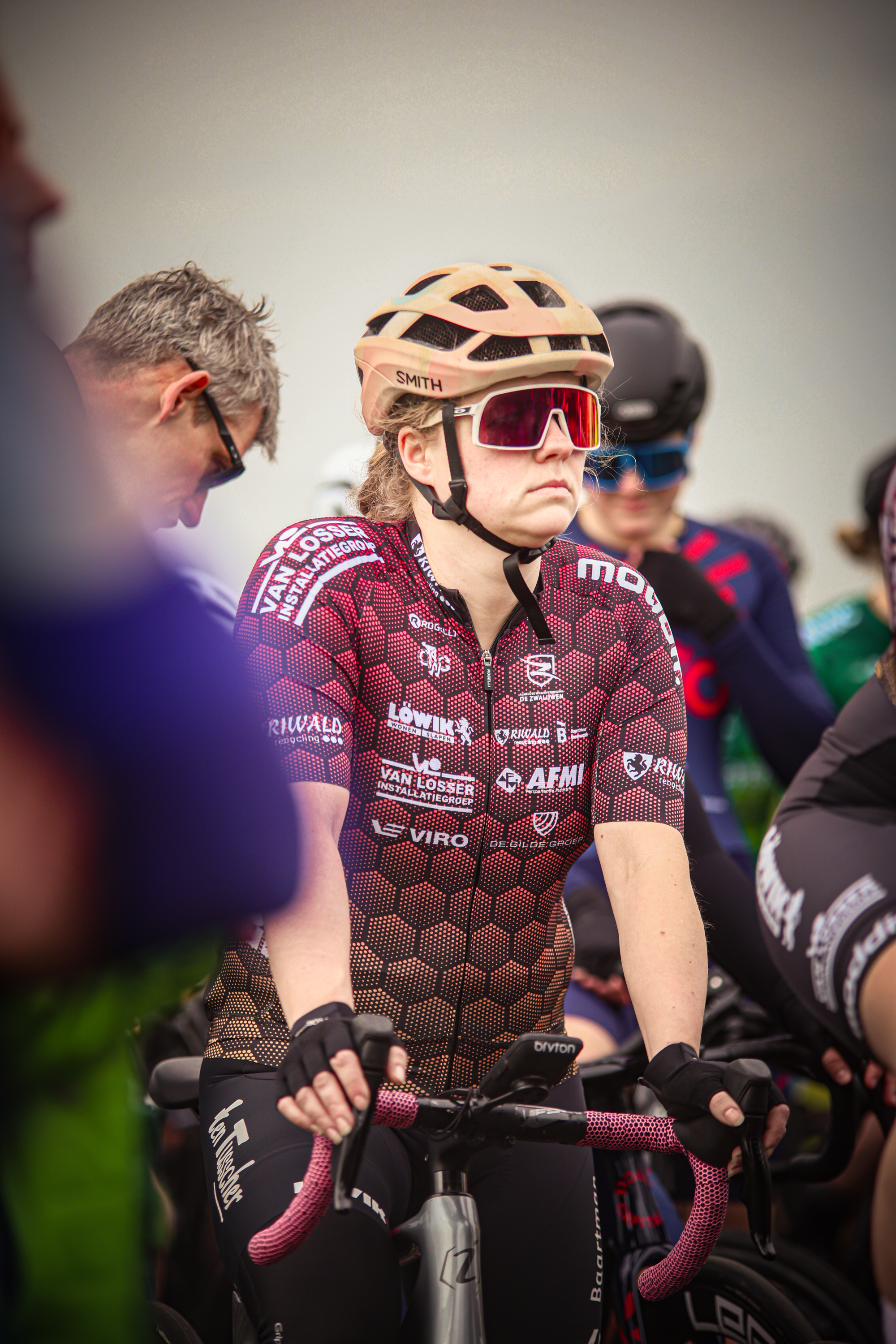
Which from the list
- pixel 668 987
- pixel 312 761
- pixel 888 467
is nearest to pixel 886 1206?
→ pixel 668 987

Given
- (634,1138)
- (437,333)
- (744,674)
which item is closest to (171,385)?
(437,333)

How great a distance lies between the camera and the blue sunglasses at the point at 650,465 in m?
3.91

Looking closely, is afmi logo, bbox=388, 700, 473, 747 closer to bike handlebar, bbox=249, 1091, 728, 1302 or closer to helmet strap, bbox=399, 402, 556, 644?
helmet strap, bbox=399, 402, 556, 644

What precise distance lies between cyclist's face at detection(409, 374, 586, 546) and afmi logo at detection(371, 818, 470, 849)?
0.58m

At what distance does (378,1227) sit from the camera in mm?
1871

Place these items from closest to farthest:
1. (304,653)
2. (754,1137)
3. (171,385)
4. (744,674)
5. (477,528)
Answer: (754,1137) → (304,653) → (477,528) → (171,385) → (744,674)

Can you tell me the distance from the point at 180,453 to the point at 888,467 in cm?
200

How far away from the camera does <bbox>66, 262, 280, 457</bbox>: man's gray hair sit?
303cm

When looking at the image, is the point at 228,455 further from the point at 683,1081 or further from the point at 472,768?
the point at 683,1081

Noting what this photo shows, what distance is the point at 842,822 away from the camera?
255 cm

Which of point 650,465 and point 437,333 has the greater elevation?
point 437,333

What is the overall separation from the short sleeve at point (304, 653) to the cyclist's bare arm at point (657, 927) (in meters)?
0.56

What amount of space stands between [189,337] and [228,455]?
324mm

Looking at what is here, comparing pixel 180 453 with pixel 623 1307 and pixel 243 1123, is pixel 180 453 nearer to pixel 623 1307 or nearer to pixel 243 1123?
pixel 243 1123
